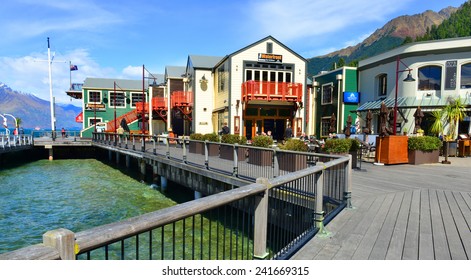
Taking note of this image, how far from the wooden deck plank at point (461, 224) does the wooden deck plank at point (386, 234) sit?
3.02ft

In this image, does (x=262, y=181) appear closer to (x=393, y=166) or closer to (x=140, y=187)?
(x=393, y=166)

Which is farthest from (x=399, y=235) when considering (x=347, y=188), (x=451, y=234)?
(x=347, y=188)

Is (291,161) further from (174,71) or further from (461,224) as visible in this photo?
(174,71)

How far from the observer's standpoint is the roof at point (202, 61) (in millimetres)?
27916

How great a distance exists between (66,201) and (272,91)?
1580 centimetres

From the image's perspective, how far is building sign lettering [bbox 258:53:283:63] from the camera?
23981 mm

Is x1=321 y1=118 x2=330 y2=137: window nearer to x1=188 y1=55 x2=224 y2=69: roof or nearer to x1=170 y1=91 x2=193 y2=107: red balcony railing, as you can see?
x1=188 y1=55 x2=224 y2=69: roof

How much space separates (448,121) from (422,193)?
1499 centimetres

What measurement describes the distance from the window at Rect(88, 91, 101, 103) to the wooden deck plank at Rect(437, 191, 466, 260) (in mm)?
44002

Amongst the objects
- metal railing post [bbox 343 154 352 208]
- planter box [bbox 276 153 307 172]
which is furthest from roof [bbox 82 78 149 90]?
metal railing post [bbox 343 154 352 208]

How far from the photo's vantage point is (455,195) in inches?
293

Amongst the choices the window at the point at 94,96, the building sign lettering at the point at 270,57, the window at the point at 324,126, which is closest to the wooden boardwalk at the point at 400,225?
the building sign lettering at the point at 270,57
